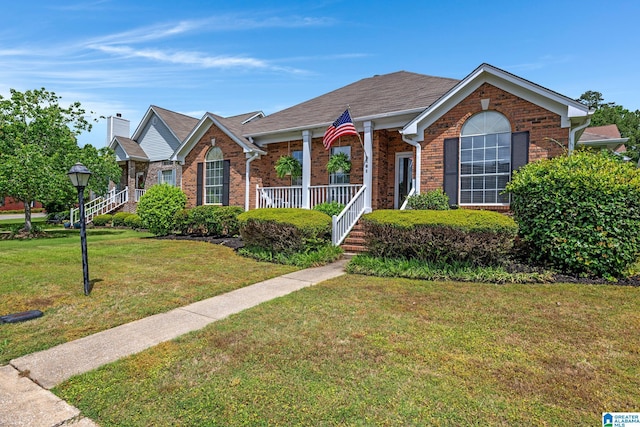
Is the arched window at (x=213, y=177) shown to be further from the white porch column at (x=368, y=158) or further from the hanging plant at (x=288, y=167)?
the white porch column at (x=368, y=158)

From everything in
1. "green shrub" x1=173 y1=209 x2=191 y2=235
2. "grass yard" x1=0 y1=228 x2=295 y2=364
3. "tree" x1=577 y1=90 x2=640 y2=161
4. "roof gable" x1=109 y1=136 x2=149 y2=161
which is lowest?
"grass yard" x1=0 y1=228 x2=295 y2=364

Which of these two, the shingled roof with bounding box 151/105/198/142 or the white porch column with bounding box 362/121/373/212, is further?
the shingled roof with bounding box 151/105/198/142

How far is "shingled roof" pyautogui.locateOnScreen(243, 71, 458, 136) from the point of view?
460 inches

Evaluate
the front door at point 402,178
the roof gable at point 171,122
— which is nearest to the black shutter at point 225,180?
the front door at point 402,178

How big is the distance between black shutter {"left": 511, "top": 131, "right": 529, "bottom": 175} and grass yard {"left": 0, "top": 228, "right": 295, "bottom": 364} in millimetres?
6691

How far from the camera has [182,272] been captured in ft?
25.4

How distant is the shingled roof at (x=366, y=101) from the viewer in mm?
11688

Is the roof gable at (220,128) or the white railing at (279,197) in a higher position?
the roof gable at (220,128)

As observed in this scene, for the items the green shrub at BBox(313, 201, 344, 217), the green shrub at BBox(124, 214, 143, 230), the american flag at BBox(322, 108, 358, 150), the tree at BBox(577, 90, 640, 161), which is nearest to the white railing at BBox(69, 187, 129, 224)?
the green shrub at BBox(124, 214, 143, 230)

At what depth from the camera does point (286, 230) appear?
905 centimetres

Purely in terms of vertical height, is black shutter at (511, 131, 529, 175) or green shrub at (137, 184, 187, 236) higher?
black shutter at (511, 131, 529, 175)

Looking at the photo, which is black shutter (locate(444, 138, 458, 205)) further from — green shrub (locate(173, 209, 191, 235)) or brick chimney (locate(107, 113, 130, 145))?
brick chimney (locate(107, 113, 130, 145))

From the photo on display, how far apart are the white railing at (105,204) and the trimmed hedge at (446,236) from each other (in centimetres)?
2139

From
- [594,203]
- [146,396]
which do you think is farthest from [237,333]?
[594,203]
